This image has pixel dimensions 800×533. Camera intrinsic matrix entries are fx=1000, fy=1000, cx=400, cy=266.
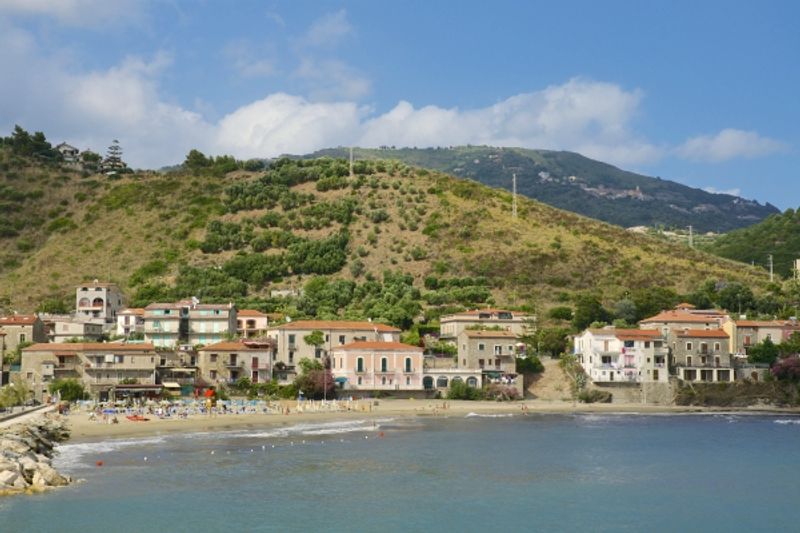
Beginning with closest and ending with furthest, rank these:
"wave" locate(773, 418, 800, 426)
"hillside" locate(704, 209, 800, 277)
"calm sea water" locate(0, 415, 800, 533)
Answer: "calm sea water" locate(0, 415, 800, 533), "wave" locate(773, 418, 800, 426), "hillside" locate(704, 209, 800, 277)

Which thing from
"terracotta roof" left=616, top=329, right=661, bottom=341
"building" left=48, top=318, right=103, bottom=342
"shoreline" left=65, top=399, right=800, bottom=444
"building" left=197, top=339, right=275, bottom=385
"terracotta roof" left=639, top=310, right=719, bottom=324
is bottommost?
"shoreline" left=65, top=399, right=800, bottom=444

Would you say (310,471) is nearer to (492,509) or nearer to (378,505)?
(378,505)

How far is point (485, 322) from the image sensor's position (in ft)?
289

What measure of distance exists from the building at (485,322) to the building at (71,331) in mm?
31809

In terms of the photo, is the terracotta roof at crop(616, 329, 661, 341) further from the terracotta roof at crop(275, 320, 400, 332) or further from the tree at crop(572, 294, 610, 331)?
the terracotta roof at crop(275, 320, 400, 332)

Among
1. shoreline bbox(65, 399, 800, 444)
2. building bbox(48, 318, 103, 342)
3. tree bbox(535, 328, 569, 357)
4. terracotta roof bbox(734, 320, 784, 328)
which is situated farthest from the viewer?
building bbox(48, 318, 103, 342)

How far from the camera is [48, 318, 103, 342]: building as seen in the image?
89.9 metres

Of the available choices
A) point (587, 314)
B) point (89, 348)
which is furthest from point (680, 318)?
point (89, 348)

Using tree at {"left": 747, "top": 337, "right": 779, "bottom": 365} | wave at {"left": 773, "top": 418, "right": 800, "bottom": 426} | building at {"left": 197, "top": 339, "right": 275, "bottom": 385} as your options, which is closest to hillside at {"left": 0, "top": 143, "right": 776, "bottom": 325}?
building at {"left": 197, "top": 339, "right": 275, "bottom": 385}

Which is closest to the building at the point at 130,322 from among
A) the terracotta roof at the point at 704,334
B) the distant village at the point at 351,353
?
the distant village at the point at 351,353

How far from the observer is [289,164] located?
150m

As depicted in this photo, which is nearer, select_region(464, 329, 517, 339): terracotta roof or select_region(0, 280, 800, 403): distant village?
select_region(0, 280, 800, 403): distant village

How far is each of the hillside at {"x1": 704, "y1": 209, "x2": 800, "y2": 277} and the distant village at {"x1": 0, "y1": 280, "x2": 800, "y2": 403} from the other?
204 ft

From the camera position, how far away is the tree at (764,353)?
274 feet
